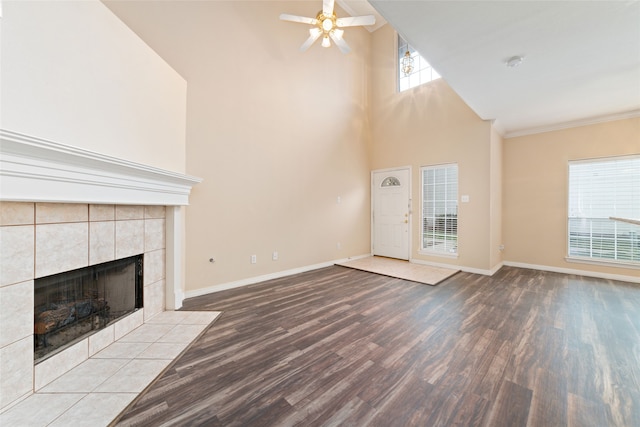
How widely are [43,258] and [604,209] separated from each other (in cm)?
713

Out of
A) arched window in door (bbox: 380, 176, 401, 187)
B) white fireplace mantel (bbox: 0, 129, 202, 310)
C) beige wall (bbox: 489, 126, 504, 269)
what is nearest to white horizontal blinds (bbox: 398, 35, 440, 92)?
beige wall (bbox: 489, 126, 504, 269)

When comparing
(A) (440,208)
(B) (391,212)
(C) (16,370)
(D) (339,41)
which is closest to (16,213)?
(C) (16,370)

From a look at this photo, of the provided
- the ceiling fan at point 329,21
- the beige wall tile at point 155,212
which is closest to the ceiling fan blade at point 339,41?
the ceiling fan at point 329,21

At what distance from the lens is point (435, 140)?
485cm

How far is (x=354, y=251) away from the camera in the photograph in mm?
5500

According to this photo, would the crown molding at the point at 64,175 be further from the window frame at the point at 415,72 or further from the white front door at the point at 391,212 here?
the window frame at the point at 415,72

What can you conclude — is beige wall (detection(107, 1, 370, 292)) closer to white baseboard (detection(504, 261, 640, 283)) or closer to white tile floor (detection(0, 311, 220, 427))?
white tile floor (detection(0, 311, 220, 427))

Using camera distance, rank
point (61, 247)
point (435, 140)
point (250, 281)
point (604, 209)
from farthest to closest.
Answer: point (435, 140)
point (604, 209)
point (250, 281)
point (61, 247)

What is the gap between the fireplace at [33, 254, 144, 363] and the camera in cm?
162

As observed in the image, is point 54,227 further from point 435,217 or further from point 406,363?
point 435,217

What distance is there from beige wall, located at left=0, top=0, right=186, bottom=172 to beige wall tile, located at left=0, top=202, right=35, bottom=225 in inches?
18.0

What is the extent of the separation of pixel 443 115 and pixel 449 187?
57.9 inches

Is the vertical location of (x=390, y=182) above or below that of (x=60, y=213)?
above

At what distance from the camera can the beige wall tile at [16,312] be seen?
1363 millimetres
